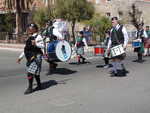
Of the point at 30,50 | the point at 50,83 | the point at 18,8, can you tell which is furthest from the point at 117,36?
the point at 18,8

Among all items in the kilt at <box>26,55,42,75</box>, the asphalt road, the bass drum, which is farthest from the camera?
the bass drum

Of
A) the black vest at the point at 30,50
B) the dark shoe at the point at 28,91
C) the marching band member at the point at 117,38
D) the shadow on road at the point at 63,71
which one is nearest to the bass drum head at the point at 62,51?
the shadow on road at the point at 63,71

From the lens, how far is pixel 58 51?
10.7 meters

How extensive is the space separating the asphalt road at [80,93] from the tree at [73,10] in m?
17.0

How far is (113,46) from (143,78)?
133 centimetres

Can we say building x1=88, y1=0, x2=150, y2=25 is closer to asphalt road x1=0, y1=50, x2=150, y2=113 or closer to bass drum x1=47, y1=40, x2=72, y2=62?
asphalt road x1=0, y1=50, x2=150, y2=113

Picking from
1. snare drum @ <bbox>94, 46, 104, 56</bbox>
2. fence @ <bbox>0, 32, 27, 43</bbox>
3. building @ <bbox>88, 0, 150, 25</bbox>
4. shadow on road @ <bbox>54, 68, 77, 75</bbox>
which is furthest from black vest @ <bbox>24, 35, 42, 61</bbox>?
building @ <bbox>88, 0, 150, 25</bbox>

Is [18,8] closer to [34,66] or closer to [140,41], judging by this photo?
[140,41]

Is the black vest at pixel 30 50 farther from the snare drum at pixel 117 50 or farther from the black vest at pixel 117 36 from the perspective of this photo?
the black vest at pixel 117 36

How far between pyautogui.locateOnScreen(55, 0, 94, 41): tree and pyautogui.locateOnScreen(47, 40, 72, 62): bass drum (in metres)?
18.2

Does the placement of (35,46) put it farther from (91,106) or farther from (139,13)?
(139,13)

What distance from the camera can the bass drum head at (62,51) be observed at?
1073 cm

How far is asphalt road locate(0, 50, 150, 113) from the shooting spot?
718 centimetres

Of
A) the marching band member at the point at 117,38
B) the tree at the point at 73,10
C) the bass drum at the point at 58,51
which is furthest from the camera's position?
the tree at the point at 73,10
